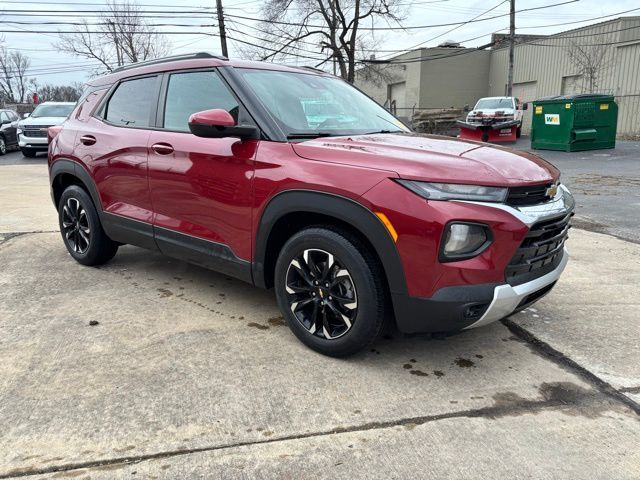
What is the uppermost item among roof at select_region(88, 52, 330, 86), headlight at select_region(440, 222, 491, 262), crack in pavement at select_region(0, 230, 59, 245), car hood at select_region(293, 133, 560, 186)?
roof at select_region(88, 52, 330, 86)

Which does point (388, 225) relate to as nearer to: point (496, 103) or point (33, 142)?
point (33, 142)

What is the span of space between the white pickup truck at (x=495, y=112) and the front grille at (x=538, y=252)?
60.8 feet

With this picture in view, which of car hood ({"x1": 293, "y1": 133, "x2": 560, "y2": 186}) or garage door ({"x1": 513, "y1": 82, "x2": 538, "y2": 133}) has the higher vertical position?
garage door ({"x1": 513, "y1": 82, "x2": 538, "y2": 133})

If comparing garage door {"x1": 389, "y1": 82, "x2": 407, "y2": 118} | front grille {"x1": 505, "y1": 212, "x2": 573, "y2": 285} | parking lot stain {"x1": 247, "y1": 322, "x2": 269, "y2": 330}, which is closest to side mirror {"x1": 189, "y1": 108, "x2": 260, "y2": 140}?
parking lot stain {"x1": 247, "y1": 322, "x2": 269, "y2": 330}

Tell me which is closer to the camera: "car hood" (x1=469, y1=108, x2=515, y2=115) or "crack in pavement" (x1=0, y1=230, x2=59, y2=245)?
"crack in pavement" (x1=0, y1=230, x2=59, y2=245)

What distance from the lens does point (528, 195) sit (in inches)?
107

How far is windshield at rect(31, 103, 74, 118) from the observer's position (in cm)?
1752

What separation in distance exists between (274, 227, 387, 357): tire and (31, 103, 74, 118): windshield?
17.1m

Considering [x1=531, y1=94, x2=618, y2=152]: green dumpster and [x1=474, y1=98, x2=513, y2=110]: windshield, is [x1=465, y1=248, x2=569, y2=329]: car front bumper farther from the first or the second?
[x1=474, y1=98, x2=513, y2=110]: windshield

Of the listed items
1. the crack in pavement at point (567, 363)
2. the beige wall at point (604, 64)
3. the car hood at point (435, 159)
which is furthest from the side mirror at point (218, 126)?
the beige wall at point (604, 64)

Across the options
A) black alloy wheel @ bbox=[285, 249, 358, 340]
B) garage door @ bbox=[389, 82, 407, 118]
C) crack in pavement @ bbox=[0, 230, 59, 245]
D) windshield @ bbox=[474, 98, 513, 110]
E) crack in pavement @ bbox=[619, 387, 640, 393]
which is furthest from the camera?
garage door @ bbox=[389, 82, 407, 118]

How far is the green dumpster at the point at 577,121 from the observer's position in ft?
53.6

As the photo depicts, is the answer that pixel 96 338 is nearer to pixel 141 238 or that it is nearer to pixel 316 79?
pixel 141 238

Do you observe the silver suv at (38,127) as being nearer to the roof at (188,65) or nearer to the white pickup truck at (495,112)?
the roof at (188,65)
